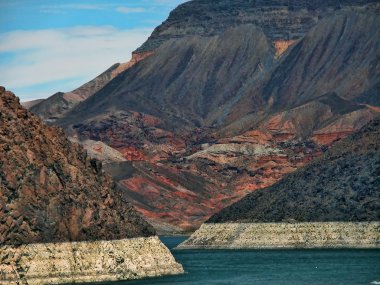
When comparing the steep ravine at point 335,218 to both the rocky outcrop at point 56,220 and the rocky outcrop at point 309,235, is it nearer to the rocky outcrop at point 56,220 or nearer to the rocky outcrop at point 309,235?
the rocky outcrop at point 309,235

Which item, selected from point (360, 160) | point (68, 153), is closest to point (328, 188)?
point (360, 160)

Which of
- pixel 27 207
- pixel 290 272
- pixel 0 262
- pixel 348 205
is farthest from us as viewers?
pixel 348 205

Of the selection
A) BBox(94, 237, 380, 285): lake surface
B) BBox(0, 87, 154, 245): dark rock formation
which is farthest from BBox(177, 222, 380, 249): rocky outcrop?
BBox(0, 87, 154, 245): dark rock formation

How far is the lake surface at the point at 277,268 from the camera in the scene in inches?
4564

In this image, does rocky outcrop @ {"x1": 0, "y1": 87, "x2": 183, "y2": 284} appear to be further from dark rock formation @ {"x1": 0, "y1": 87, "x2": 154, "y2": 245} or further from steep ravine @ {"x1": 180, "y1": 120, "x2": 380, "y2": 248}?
steep ravine @ {"x1": 180, "y1": 120, "x2": 380, "y2": 248}

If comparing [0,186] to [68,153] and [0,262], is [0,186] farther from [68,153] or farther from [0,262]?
[68,153]

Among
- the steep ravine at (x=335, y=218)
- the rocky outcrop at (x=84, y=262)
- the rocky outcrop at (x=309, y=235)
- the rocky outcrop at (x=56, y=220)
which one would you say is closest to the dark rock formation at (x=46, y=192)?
the rocky outcrop at (x=56, y=220)

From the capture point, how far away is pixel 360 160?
198 metres

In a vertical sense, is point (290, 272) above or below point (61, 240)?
below

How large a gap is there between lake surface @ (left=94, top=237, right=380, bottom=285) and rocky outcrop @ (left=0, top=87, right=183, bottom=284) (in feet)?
8.99

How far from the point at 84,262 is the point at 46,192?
6.45 meters

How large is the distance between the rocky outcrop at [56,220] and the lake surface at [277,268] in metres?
2.74

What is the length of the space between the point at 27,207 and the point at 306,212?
103 metres

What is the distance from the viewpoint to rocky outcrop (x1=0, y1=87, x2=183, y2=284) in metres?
90.6
